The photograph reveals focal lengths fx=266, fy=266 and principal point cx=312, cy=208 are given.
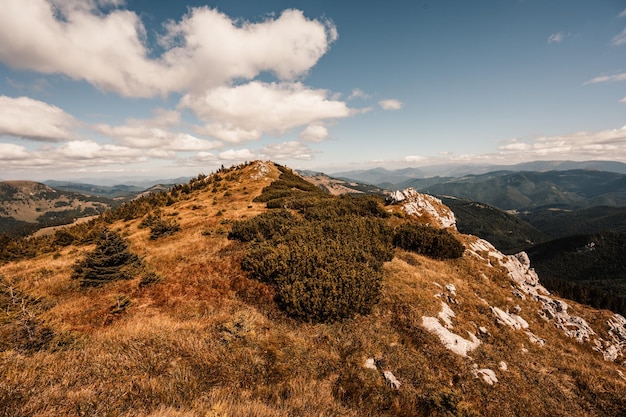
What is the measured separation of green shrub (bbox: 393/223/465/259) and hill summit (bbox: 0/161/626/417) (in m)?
0.19

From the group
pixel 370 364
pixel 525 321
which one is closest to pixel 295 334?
pixel 370 364

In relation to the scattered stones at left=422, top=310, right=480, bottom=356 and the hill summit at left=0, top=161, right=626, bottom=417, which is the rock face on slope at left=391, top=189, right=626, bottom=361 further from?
the hill summit at left=0, top=161, right=626, bottom=417

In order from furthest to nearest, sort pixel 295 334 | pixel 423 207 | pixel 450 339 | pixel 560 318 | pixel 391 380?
pixel 423 207 < pixel 560 318 < pixel 450 339 < pixel 295 334 < pixel 391 380

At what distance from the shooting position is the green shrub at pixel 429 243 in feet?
80.2

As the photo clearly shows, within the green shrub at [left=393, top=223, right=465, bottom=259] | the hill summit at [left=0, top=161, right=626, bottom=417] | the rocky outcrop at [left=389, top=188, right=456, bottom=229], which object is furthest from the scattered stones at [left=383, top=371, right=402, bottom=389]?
the rocky outcrop at [left=389, top=188, right=456, bottom=229]

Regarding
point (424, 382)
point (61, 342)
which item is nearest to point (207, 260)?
point (61, 342)

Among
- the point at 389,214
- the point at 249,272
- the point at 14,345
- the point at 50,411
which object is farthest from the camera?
the point at 389,214

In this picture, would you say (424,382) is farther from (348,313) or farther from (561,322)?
(561,322)

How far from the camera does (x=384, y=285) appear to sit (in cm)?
1555

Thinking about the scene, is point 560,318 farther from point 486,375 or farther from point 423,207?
point 423,207

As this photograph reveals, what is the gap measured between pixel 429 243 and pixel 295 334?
60.1ft

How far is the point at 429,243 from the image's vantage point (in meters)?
24.7

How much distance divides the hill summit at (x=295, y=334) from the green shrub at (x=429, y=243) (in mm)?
191

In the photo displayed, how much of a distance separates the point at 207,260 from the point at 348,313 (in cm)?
990
